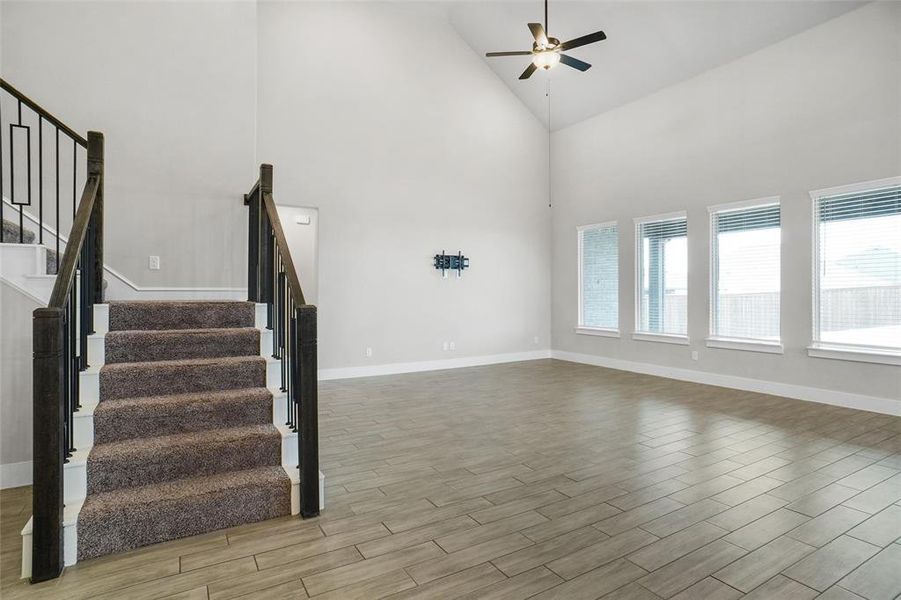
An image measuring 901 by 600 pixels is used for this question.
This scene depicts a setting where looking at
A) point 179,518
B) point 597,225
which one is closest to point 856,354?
point 597,225

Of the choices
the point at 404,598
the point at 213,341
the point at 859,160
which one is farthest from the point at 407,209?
the point at 404,598

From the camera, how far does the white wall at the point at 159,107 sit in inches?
169

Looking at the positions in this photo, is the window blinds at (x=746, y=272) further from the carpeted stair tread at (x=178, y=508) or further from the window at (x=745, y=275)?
the carpeted stair tread at (x=178, y=508)

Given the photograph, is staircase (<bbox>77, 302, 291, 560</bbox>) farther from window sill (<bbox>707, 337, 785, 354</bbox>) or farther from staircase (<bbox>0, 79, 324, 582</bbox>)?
window sill (<bbox>707, 337, 785, 354</bbox>)

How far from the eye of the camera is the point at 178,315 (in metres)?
3.49

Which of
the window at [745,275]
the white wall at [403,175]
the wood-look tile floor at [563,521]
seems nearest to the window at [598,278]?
the white wall at [403,175]

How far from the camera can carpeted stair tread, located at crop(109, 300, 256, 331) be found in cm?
333

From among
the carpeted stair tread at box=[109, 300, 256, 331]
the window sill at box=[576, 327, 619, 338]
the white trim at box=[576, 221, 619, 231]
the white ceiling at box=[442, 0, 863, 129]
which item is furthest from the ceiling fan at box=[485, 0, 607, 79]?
the window sill at box=[576, 327, 619, 338]

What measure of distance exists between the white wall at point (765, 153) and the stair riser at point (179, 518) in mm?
5984

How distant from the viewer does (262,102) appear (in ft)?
20.5

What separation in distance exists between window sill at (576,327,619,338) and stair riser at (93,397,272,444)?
622cm

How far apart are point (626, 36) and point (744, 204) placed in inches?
111

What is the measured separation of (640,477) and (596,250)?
5.59 meters

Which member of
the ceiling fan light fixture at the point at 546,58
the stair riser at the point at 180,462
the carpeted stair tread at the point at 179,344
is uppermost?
the ceiling fan light fixture at the point at 546,58
